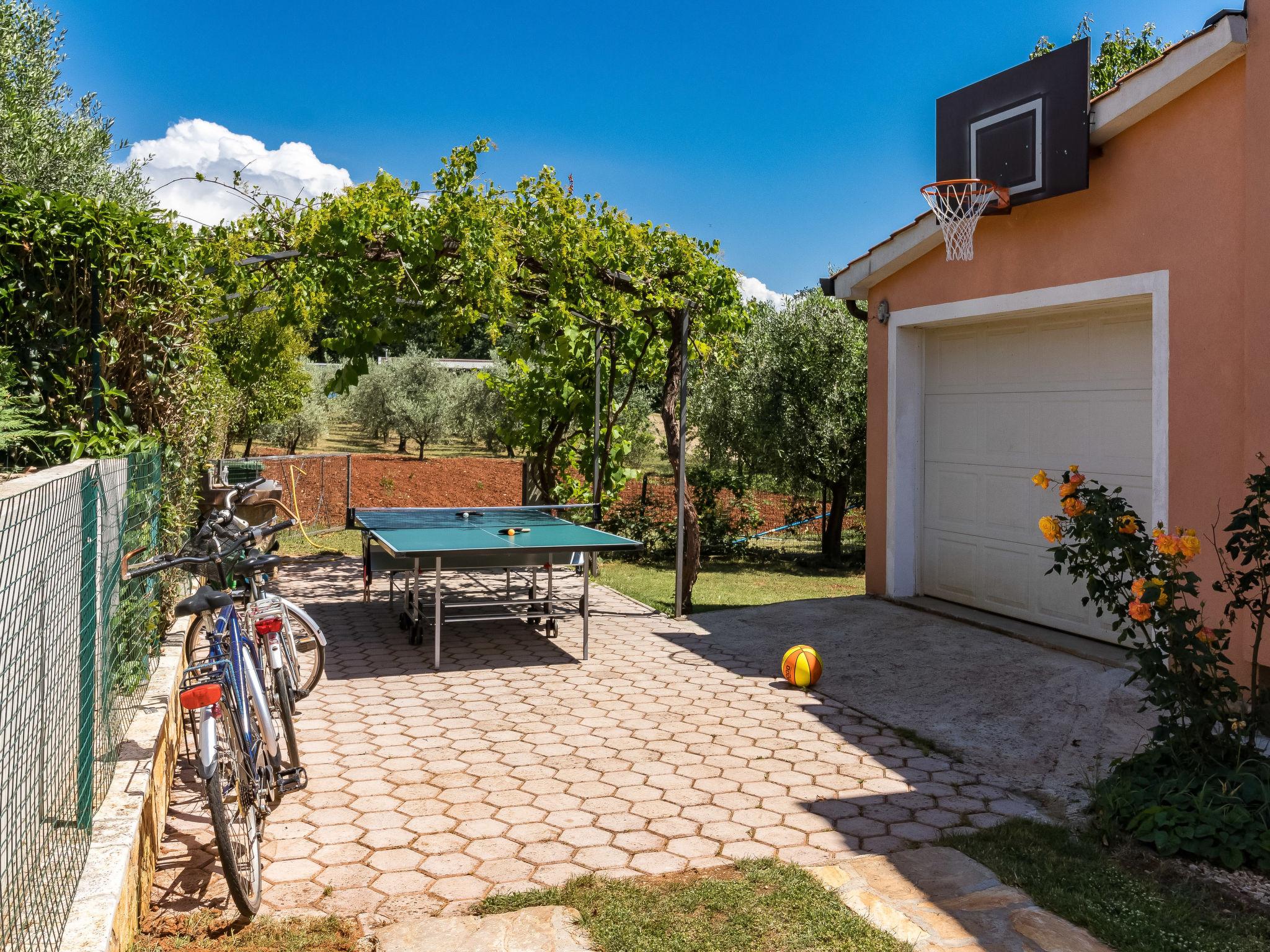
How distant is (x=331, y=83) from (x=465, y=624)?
74.0 ft

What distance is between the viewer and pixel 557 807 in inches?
190

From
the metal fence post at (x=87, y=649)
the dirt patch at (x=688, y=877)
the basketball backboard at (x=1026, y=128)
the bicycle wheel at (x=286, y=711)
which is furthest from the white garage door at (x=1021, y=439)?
the metal fence post at (x=87, y=649)

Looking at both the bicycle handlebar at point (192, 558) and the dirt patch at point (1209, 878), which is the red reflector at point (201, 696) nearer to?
the bicycle handlebar at point (192, 558)

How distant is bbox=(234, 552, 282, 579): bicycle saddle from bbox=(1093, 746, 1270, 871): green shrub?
12.4 feet

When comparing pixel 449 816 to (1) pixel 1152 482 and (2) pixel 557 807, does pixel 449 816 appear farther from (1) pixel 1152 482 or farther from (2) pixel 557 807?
(1) pixel 1152 482

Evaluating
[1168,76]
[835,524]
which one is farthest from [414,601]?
[835,524]

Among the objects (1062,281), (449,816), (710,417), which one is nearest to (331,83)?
(710,417)

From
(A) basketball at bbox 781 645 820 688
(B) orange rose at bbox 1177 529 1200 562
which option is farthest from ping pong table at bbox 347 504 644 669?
(B) orange rose at bbox 1177 529 1200 562

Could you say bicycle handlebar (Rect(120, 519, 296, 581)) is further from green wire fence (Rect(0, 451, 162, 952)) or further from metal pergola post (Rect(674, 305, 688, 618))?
metal pergola post (Rect(674, 305, 688, 618))

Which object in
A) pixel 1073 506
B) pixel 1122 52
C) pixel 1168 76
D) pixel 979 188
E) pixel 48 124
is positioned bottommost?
pixel 1073 506

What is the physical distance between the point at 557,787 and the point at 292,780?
1275 millimetres

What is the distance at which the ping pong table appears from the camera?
7.35 metres

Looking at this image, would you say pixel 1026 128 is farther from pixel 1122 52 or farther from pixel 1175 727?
pixel 1122 52

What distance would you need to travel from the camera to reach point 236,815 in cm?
371
